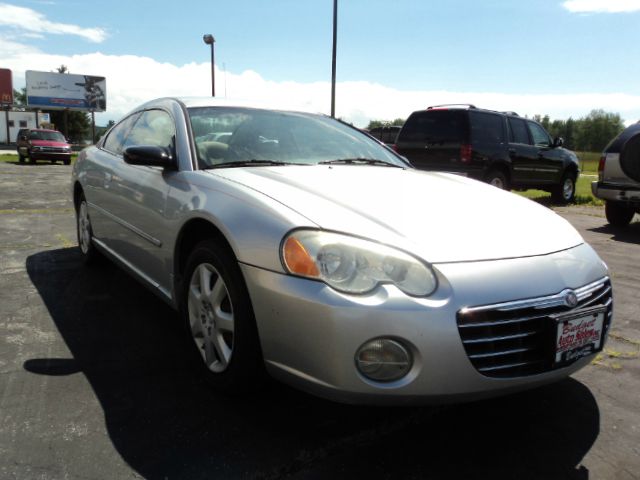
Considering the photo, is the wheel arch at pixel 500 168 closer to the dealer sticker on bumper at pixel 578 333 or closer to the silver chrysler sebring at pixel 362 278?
the silver chrysler sebring at pixel 362 278

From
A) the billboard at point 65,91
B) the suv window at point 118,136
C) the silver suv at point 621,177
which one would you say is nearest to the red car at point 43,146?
the suv window at point 118,136

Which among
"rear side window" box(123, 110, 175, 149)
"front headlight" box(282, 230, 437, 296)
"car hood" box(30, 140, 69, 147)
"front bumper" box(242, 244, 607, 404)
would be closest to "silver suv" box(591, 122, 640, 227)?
"front bumper" box(242, 244, 607, 404)

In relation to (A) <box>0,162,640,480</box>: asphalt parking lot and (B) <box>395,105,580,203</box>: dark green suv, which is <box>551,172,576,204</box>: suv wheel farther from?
(A) <box>0,162,640,480</box>: asphalt parking lot

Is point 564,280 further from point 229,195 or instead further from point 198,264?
point 198,264

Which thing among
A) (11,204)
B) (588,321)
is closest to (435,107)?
(11,204)

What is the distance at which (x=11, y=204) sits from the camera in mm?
8414

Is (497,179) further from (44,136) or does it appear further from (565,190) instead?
(44,136)

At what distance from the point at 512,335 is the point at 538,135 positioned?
10.1 m

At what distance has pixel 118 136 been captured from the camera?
4.25 metres

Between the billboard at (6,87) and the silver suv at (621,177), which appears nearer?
the silver suv at (621,177)

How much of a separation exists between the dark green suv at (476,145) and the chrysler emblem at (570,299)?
6847 millimetres

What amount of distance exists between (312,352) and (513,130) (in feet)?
30.3

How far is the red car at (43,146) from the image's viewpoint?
21.1 meters

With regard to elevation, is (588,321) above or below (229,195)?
below
